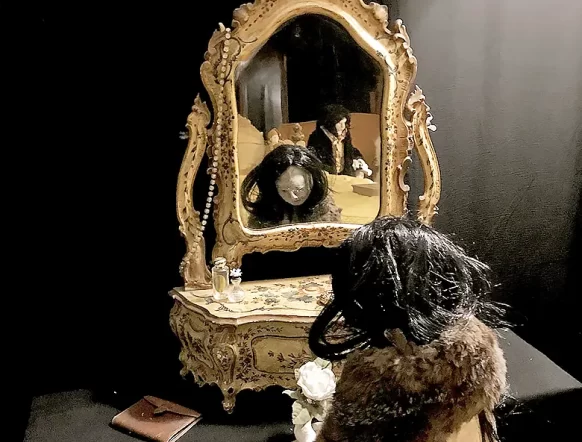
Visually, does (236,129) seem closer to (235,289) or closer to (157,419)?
(235,289)

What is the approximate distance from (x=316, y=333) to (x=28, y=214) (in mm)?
1073

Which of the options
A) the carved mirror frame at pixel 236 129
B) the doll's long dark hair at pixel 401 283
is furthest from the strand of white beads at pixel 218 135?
the doll's long dark hair at pixel 401 283

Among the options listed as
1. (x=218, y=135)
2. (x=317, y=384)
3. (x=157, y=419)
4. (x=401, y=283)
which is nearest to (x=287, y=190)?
(x=218, y=135)

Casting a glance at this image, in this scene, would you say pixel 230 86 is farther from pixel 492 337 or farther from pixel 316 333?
pixel 492 337

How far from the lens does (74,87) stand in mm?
1743

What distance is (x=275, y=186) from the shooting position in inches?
70.3

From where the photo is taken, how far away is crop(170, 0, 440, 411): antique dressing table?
1.69m

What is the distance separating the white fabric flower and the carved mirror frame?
485 millimetres

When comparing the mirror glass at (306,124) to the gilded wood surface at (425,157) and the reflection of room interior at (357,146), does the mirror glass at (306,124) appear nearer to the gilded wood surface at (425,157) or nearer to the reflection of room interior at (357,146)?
the reflection of room interior at (357,146)

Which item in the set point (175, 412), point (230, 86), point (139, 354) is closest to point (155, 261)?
point (139, 354)

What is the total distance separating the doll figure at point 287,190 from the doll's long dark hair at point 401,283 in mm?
805

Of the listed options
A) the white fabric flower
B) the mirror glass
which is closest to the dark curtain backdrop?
the mirror glass

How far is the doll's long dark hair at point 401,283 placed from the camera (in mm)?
925

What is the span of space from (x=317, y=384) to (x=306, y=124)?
70 centimetres
